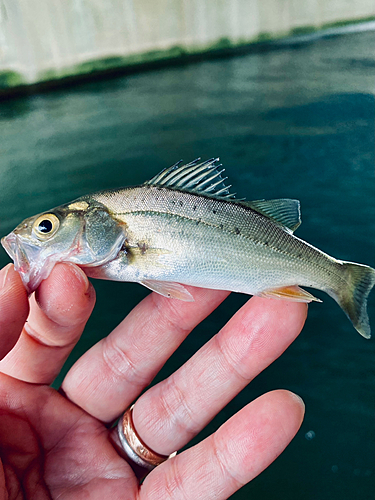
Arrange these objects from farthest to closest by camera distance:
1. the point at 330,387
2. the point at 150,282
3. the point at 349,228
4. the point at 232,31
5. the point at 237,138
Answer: the point at 232,31 < the point at 237,138 < the point at 349,228 < the point at 330,387 < the point at 150,282

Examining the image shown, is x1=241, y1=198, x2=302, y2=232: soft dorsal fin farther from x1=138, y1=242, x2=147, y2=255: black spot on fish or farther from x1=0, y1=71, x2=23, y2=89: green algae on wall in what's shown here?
x1=0, y1=71, x2=23, y2=89: green algae on wall

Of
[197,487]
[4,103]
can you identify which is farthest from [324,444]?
[4,103]

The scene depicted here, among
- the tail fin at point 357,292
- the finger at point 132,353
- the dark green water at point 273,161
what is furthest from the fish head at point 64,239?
the dark green water at point 273,161

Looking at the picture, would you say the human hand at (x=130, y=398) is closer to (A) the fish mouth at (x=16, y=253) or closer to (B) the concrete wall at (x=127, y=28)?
(A) the fish mouth at (x=16, y=253)

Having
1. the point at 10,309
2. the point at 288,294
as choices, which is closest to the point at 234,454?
the point at 288,294

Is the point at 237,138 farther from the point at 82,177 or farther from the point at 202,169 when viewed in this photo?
the point at 202,169

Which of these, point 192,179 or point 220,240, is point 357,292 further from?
point 192,179
